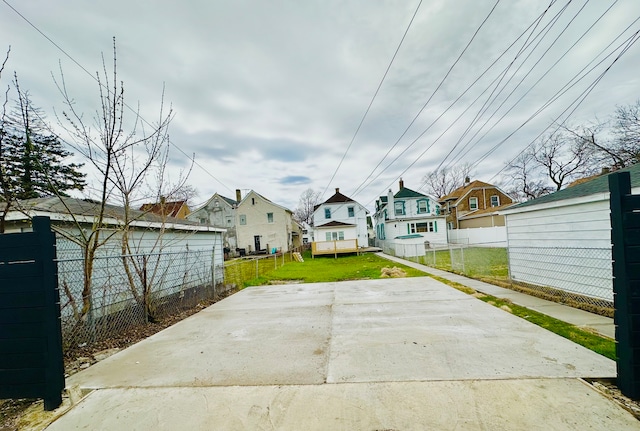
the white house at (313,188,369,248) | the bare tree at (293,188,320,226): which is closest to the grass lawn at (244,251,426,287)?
the white house at (313,188,369,248)

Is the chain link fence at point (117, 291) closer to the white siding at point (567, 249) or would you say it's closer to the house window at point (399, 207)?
the white siding at point (567, 249)

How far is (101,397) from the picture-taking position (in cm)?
282

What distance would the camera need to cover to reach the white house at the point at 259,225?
31203mm

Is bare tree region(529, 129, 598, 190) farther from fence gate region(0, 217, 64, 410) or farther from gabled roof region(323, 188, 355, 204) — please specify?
fence gate region(0, 217, 64, 410)

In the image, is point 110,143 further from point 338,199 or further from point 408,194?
point 408,194

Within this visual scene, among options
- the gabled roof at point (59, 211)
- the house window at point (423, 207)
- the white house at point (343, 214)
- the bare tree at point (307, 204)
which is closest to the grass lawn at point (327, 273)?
the gabled roof at point (59, 211)

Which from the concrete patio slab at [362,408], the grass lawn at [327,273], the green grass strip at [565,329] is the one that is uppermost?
the concrete patio slab at [362,408]

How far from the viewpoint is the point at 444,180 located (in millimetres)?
44188

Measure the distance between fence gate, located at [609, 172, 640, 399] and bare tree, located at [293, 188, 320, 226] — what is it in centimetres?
5671

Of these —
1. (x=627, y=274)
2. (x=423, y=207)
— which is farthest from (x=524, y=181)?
(x=627, y=274)

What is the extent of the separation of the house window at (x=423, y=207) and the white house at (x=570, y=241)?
2120cm

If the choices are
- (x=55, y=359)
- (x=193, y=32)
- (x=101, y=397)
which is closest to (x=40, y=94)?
(x=193, y=32)

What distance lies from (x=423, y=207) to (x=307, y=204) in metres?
33.2

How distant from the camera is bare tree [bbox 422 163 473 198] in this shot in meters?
42.4
